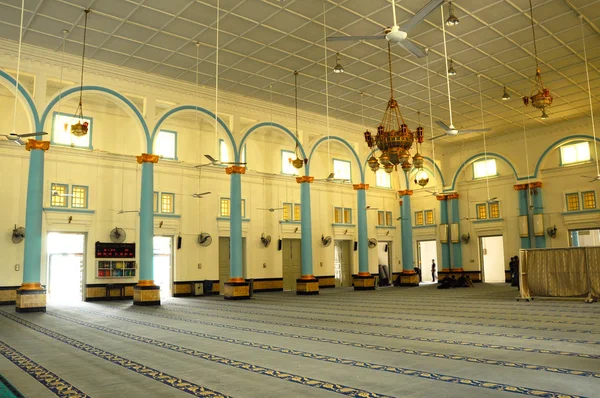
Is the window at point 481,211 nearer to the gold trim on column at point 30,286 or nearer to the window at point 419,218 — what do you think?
the window at point 419,218

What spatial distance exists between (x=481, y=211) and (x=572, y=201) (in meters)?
3.83

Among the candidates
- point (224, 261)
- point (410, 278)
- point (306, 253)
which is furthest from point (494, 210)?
point (224, 261)

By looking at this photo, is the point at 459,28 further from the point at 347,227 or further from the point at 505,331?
the point at 347,227

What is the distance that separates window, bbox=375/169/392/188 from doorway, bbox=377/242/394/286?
2817 millimetres

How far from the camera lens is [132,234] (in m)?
16.1

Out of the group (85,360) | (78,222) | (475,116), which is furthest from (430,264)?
(85,360)

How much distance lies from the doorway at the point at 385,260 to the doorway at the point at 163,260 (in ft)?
33.1

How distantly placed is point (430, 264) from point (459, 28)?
55.5ft

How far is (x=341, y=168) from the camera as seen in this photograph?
73.1ft

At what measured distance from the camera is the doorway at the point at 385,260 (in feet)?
75.9

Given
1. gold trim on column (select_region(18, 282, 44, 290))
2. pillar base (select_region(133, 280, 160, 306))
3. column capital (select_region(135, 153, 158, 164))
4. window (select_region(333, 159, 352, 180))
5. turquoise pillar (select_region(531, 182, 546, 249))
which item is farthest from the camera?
window (select_region(333, 159, 352, 180))

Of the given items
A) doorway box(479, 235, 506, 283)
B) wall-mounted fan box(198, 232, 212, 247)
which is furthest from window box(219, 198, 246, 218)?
doorway box(479, 235, 506, 283)

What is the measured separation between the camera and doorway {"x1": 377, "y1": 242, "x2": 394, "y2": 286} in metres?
23.1

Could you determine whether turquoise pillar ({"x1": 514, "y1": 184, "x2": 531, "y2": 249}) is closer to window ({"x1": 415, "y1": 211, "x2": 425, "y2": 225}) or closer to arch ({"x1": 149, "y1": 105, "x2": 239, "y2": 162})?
window ({"x1": 415, "y1": 211, "x2": 425, "y2": 225})
